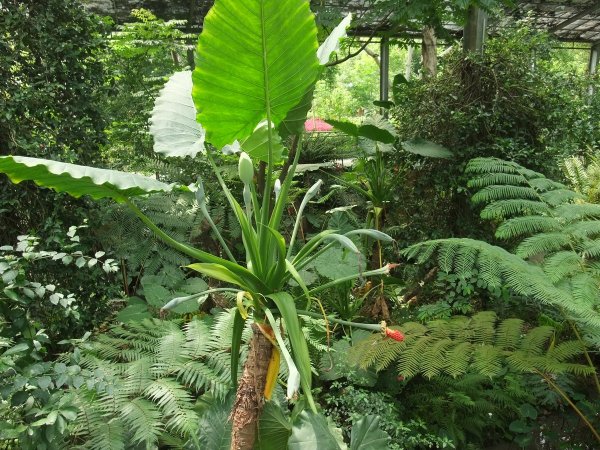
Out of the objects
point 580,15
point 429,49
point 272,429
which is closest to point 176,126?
point 272,429

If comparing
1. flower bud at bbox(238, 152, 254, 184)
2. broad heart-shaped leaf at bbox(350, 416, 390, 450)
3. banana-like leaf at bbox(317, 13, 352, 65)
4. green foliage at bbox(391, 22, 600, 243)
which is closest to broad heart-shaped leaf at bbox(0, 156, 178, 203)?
flower bud at bbox(238, 152, 254, 184)

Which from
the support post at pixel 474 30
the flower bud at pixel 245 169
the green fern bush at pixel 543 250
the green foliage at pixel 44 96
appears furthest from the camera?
the support post at pixel 474 30

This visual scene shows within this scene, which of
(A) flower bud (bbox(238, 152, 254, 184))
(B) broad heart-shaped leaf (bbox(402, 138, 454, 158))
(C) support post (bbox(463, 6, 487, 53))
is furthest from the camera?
(C) support post (bbox(463, 6, 487, 53))

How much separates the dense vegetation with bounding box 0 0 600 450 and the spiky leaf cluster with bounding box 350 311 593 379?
1cm

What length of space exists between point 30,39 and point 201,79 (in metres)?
1.95

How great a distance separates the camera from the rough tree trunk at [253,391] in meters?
1.22

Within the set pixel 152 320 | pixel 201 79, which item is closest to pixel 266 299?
pixel 201 79

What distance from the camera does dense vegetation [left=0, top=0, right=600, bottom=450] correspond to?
1.21 meters

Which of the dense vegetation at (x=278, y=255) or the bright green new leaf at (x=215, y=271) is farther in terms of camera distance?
the dense vegetation at (x=278, y=255)

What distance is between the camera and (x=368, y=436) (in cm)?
147

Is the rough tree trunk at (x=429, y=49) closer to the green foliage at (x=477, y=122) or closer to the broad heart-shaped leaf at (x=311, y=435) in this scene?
the green foliage at (x=477, y=122)

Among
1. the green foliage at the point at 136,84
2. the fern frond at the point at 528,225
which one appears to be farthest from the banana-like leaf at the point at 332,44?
the green foliage at the point at 136,84

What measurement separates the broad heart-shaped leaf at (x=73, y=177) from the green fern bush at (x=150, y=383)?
20.3 inches

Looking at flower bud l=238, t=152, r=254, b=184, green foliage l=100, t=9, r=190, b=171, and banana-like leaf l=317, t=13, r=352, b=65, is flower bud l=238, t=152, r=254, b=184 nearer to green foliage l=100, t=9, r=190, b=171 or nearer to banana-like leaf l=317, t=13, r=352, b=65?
banana-like leaf l=317, t=13, r=352, b=65
